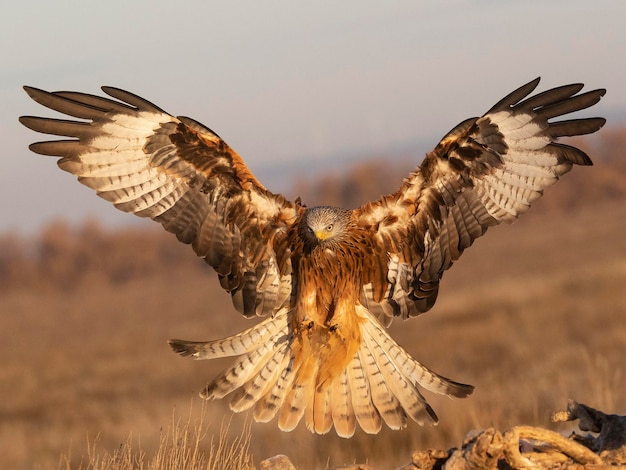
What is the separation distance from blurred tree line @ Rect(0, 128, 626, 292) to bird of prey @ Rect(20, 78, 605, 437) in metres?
41.0

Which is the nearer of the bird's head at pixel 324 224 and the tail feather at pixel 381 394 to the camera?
the bird's head at pixel 324 224

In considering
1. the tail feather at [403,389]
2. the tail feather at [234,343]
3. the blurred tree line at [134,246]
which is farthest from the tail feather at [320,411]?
the blurred tree line at [134,246]

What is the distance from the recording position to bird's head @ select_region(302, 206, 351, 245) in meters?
6.42

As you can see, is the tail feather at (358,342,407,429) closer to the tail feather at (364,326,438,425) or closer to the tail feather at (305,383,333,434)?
the tail feather at (364,326,438,425)

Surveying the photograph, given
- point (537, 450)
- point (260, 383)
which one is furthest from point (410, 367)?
point (537, 450)

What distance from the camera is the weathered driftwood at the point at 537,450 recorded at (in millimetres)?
4395

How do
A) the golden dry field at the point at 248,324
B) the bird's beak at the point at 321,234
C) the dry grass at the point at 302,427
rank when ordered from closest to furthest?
the bird's beak at the point at 321,234 < the dry grass at the point at 302,427 < the golden dry field at the point at 248,324

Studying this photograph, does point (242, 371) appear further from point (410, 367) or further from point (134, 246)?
point (134, 246)

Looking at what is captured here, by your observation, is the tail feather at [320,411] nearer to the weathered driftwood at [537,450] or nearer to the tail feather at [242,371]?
the tail feather at [242,371]

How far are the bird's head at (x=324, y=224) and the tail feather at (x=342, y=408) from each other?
1000 millimetres

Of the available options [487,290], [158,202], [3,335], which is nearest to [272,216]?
[158,202]

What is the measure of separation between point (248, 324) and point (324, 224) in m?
22.4

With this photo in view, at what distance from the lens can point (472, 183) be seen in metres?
6.62

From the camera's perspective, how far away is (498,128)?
21.5ft
